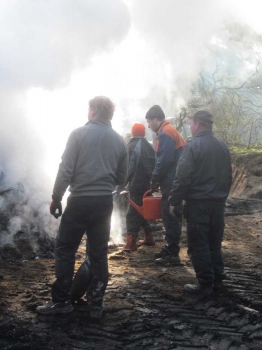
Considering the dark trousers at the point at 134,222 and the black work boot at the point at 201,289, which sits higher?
the dark trousers at the point at 134,222

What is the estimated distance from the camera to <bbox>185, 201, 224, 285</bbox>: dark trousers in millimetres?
4117

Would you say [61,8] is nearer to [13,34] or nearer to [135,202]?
[13,34]

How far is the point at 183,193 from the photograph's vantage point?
166 inches

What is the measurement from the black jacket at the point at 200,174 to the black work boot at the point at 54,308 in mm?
1561

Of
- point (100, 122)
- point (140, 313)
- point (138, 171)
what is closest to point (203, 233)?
point (140, 313)

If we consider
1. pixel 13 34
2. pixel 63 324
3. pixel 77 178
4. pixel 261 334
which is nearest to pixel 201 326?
pixel 261 334

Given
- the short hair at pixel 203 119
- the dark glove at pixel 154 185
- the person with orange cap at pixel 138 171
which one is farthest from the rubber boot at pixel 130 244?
the short hair at pixel 203 119

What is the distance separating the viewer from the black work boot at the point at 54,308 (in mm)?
3437

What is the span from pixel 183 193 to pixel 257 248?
9.16ft

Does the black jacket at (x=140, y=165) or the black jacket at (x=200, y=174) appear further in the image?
the black jacket at (x=140, y=165)

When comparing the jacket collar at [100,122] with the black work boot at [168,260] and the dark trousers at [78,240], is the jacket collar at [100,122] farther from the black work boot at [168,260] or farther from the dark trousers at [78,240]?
the black work boot at [168,260]

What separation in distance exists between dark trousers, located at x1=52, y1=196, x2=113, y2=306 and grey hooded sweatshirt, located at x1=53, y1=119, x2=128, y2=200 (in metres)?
0.10

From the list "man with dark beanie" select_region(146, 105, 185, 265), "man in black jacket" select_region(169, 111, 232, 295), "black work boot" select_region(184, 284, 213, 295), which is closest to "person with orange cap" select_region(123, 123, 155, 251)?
"man with dark beanie" select_region(146, 105, 185, 265)

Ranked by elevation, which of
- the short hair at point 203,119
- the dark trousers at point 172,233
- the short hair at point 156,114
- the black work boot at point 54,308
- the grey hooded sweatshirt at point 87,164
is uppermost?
the short hair at point 156,114
